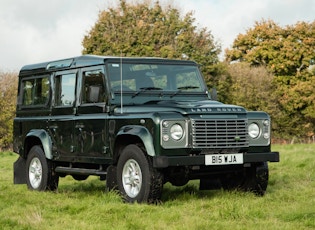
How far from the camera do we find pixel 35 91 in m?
12.0

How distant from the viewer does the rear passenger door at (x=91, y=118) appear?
964 cm

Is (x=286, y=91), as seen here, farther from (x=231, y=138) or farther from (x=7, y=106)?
(x=231, y=138)

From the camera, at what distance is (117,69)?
391 inches

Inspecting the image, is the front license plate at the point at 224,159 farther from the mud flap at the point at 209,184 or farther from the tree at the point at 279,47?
the tree at the point at 279,47

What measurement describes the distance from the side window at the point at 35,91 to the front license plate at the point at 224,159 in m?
4.01

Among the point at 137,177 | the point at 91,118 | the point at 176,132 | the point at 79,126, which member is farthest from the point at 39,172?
the point at 176,132

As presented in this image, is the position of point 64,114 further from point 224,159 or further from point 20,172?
point 224,159

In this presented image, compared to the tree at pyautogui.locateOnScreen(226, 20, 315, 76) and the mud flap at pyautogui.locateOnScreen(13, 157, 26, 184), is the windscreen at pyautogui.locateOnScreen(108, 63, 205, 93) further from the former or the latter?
the tree at pyautogui.locateOnScreen(226, 20, 315, 76)

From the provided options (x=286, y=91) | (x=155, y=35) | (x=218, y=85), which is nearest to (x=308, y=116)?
(x=286, y=91)

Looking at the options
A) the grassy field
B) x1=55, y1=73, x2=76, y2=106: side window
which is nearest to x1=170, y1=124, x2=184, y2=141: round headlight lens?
the grassy field

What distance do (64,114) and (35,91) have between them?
4.64 ft

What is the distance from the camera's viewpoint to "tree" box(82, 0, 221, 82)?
44906 mm

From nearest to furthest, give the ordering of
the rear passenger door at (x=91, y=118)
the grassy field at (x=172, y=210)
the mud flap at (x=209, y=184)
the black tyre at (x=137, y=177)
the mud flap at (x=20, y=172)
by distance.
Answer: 1. the grassy field at (x=172, y=210)
2. the black tyre at (x=137, y=177)
3. the rear passenger door at (x=91, y=118)
4. the mud flap at (x=209, y=184)
5. the mud flap at (x=20, y=172)

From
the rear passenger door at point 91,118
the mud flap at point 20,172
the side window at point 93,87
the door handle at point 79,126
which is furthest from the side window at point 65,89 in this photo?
the mud flap at point 20,172
